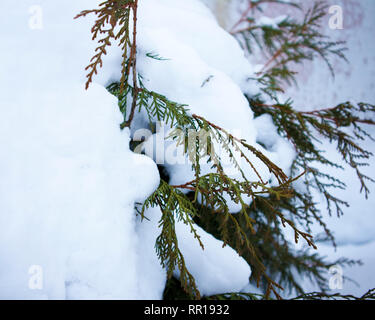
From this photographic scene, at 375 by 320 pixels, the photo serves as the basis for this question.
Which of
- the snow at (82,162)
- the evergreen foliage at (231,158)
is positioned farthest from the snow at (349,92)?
the snow at (82,162)

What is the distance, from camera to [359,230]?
374cm

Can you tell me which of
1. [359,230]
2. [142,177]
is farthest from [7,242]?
[359,230]

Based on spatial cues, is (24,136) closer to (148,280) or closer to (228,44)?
(148,280)

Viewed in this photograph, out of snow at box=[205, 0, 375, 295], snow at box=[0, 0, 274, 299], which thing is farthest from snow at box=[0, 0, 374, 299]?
snow at box=[205, 0, 375, 295]

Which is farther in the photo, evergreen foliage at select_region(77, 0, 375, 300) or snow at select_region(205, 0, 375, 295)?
snow at select_region(205, 0, 375, 295)

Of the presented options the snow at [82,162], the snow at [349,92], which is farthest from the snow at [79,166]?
the snow at [349,92]

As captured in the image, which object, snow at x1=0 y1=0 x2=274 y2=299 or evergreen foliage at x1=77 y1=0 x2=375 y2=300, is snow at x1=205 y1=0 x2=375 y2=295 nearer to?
evergreen foliage at x1=77 y1=0 x2=375 y2=300

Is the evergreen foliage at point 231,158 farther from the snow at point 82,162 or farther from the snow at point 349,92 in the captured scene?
the snow at point 349,92

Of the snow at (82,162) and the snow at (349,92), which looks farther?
the snow at (349,92)

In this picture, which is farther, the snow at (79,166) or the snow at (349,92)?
the snow at (349,92)

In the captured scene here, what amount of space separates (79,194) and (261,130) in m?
0.81

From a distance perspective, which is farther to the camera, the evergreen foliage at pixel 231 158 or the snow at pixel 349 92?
the snow at pixel 349 92

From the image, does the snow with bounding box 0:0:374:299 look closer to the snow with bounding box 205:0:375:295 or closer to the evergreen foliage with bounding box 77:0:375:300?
the evergreen foliage with bounding box 77:0:375:300

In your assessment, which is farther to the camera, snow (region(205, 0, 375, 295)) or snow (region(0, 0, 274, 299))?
snow (region(205, 0, 375, 295))
